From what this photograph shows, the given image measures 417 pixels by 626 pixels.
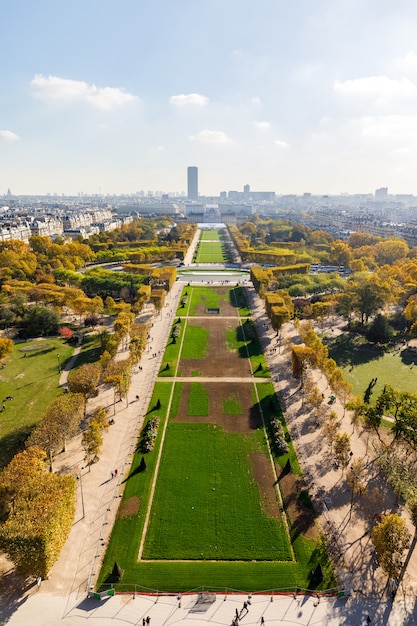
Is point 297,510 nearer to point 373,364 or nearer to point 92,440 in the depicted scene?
point 92,440

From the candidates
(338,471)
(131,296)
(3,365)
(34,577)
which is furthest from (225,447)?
(131,296)

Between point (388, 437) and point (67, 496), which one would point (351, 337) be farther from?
point (67, 496)

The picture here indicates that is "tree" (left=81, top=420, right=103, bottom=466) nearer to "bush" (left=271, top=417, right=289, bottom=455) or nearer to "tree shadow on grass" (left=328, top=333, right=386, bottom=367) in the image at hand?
"bush" (left=271, top=417, right=289, bottom=455)

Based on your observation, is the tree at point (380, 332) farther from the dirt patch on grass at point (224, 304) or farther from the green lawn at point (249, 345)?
the dirt patch on grass at point (224, 304)

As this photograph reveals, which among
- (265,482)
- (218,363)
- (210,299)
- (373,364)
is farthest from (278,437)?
(210,299)

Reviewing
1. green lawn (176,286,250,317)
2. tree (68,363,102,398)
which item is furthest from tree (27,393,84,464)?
green lawn (176,286,250,317)

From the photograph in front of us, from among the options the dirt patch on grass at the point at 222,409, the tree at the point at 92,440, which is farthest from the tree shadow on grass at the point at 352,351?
the tree at the point at 92,440
